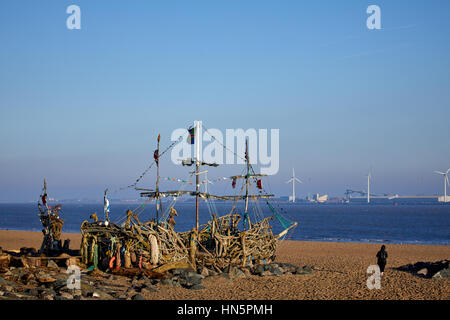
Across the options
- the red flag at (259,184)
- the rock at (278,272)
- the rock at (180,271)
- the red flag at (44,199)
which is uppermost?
the red flag at (259,184)

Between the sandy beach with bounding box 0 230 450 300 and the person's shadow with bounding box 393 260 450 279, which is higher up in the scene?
the person's shadow with bounding box 393 260 450 279

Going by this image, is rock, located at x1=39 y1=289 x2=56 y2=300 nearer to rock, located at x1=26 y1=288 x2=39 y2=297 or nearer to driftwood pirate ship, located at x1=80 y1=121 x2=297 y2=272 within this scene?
rock, located at x1=26 y1=288 x2=39 y2=297

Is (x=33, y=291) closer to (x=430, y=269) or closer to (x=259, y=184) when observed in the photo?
(x=259, y=184)

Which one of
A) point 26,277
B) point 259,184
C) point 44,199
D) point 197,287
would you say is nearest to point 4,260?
point 26,277

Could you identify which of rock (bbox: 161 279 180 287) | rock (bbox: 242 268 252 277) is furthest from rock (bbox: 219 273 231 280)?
rock (bbox: 161 279 180 287)

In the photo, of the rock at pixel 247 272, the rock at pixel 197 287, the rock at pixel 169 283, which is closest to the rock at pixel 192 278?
the rock at pixel 169 283

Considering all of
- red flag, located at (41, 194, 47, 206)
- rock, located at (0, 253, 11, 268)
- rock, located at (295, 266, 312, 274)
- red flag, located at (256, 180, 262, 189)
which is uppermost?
red flag, located at (256, 180, 262, 189)

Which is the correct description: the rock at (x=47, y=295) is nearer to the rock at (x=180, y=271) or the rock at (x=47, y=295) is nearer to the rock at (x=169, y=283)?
the rock at (x=169, y=283)

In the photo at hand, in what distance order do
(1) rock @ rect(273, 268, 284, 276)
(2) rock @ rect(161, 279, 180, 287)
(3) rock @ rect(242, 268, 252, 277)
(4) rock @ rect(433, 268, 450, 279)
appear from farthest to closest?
(1) rock @ rect(273, 268, 284, 276) → (3) rock @ rect(242, 268, 252, 277) → (4) rock @ rect(433, 268, 450, 279) → (2) rock @ rect(161, 279, 180, 287)
